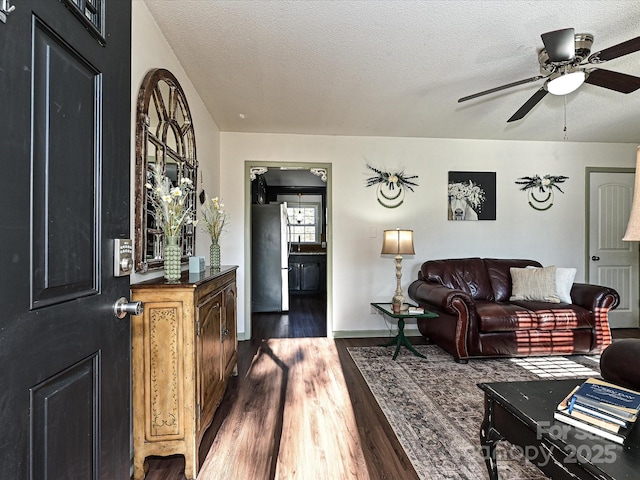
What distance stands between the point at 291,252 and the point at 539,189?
4.70 meters

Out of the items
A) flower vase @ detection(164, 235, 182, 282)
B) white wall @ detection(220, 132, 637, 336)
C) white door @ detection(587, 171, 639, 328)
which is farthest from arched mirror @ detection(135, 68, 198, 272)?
white door @ detection(587, 171, 639, 328)

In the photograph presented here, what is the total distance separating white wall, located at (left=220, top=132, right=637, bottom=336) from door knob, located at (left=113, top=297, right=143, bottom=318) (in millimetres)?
3182

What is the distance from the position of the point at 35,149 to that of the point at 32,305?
0.31 meters

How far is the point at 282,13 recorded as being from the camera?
80.9 inches

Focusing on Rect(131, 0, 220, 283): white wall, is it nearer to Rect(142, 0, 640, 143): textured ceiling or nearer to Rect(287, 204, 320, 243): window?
Rect(142, 0, 640, 143): textured ceiling

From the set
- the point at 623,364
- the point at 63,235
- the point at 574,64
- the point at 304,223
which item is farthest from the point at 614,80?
the point at 304,223

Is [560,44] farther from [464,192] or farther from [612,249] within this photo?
[612,249]

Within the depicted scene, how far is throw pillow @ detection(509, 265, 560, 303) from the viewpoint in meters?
3.71


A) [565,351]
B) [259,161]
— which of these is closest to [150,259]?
[259,161]

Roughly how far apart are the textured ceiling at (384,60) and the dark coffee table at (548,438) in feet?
6.73

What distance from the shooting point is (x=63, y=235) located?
77 cm

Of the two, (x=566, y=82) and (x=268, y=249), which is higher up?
(x=566, y=82)

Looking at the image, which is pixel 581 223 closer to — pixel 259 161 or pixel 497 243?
pixel 497 243

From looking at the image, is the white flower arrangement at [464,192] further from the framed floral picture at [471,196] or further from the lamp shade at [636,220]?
the lamp shade at [636,220]
